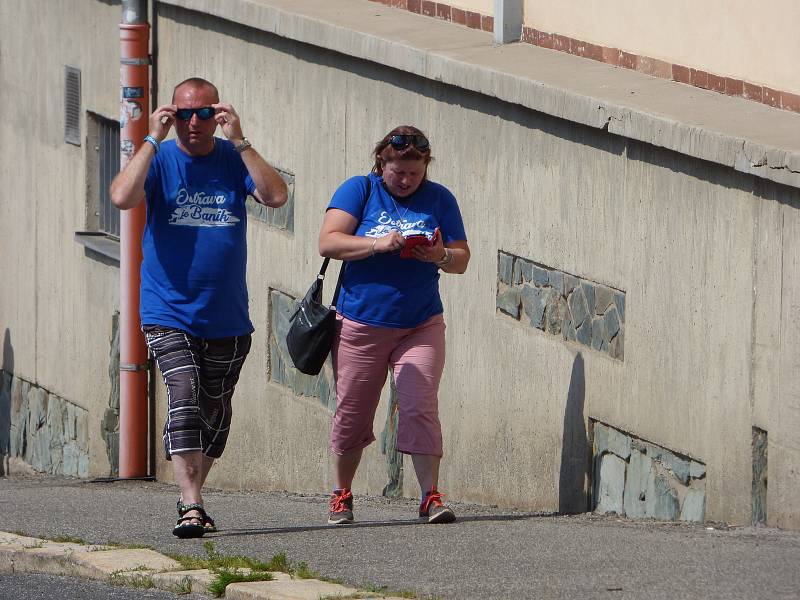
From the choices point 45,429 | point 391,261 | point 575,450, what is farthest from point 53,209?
point 391,261

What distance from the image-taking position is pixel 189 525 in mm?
6543

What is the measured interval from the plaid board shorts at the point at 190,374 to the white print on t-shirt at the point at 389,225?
0.67 meters

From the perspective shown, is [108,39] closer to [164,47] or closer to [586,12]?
[164,47]

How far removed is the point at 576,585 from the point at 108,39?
7.81m

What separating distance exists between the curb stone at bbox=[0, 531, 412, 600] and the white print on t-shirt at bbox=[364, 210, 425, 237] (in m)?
1.54

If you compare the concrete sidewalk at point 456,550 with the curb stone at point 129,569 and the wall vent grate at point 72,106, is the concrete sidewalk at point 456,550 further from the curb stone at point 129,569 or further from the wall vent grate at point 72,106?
the wall vent grate at point 72,106

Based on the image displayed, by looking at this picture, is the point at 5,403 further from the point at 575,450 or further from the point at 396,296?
the point at 396,296

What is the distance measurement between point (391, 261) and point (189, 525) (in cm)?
131

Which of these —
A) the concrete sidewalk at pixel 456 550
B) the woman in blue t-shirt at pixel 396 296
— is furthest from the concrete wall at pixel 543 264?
the woman in blue t-shirt at pixel 396 296

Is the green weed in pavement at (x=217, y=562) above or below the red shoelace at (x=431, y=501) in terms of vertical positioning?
below

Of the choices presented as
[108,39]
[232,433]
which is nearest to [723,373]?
[232,433]

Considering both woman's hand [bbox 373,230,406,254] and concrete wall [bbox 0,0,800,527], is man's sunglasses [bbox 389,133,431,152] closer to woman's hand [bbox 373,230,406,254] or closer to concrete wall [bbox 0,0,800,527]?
woman's hand [bbox 373,230,406,254]

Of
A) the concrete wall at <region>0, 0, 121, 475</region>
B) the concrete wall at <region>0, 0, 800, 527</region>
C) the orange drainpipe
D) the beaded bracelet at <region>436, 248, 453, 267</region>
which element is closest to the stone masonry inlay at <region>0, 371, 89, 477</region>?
the concrete wall at <region>0, 0, 121, 475</region>

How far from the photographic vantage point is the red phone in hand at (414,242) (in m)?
6.57
